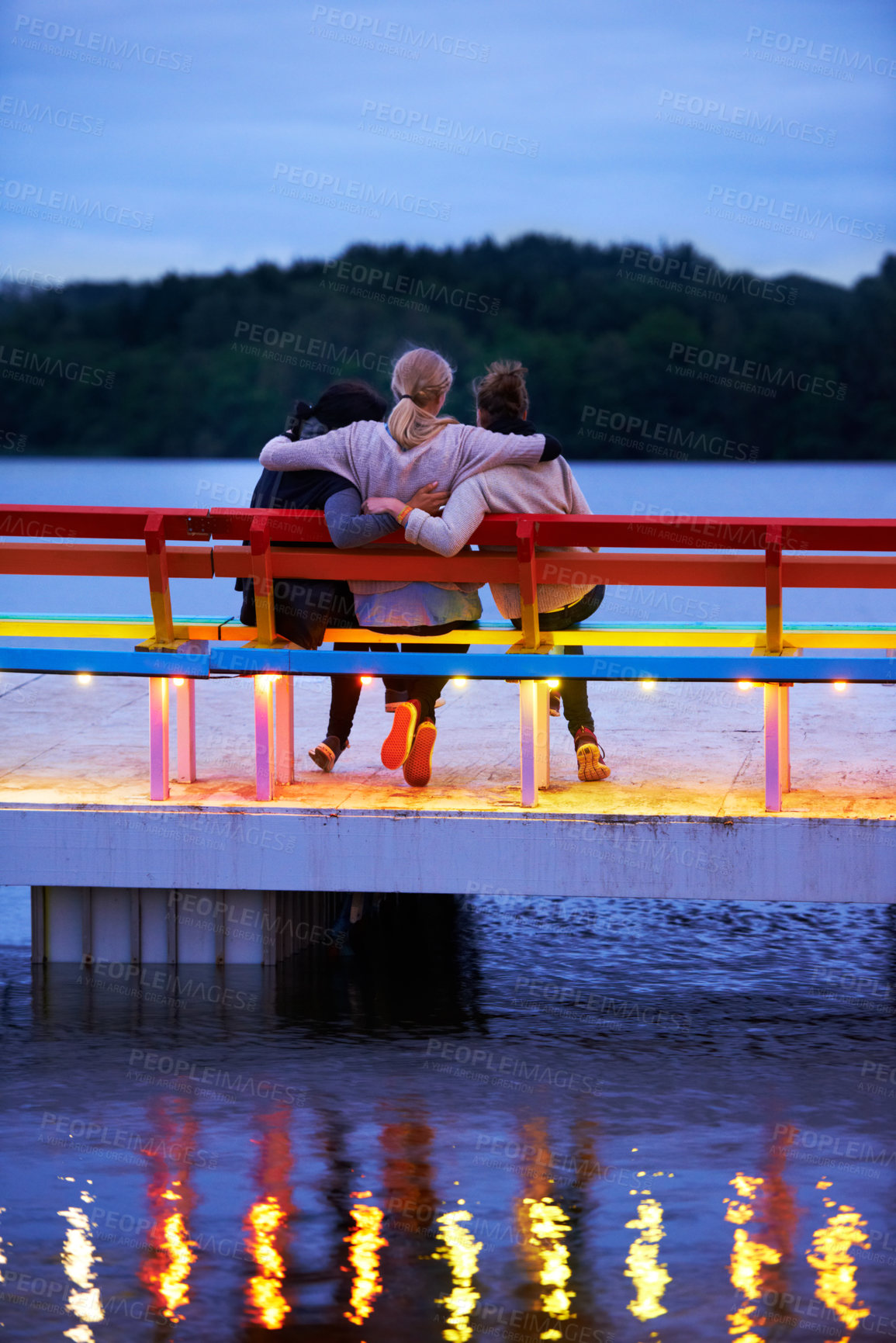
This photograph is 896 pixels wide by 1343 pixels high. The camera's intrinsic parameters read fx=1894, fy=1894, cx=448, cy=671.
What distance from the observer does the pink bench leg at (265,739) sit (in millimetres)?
5766

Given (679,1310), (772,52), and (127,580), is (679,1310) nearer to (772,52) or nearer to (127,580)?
(127,580)

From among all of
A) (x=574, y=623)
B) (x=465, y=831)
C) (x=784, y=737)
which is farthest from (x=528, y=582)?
(x=784, y=737)

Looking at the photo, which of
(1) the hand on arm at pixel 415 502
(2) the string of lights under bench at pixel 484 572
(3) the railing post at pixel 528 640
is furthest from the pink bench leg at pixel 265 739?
(3) the railing post at pixel 528 640

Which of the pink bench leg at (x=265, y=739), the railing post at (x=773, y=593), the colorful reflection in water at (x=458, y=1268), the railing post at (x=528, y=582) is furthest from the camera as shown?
the pink bench leg at (x=265, y=739)

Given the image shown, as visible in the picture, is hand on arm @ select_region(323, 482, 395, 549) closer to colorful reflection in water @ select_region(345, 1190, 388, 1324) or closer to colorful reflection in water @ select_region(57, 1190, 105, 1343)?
colorful reflection in water @ select_region(345, 1190, 388, 1324)

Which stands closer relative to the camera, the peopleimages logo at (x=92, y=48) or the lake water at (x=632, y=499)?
the lake water at (x=632, y=499)

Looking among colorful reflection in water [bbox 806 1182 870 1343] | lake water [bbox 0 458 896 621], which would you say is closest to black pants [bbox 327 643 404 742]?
colorful reflection in water [bbox 806 1182 870 1343]

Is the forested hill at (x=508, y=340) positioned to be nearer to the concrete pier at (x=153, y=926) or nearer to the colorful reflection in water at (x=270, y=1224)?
the concrete pier at (x=153, y=926)

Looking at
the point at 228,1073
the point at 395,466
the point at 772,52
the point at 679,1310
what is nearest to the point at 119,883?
the point at 228,1073

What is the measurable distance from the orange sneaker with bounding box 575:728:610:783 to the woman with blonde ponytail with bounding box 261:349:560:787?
1.73 feet

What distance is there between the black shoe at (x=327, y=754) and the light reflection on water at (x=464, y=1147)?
28.7 inches

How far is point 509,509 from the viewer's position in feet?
19.2

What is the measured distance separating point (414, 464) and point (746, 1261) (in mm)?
2604

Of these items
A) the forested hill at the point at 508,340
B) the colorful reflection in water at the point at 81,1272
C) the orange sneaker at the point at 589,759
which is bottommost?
the colorful reflection in water at the point at 81,1272
